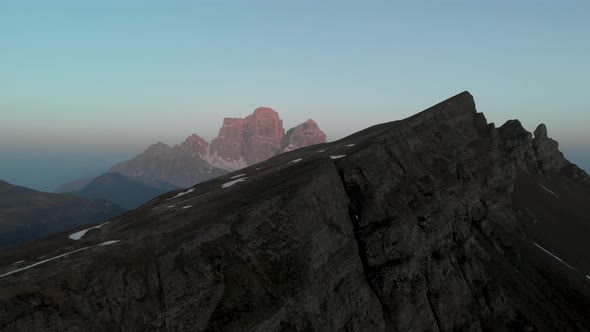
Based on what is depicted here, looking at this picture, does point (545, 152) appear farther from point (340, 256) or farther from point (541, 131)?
point (340, 256)

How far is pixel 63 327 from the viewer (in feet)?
98.8

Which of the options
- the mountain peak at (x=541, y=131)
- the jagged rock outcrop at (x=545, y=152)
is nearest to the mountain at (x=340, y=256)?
the jagged rock outcrop at (x=545, y=152)

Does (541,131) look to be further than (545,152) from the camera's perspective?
Yes

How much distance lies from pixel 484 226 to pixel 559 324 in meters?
21.4

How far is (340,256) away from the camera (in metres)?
52.7

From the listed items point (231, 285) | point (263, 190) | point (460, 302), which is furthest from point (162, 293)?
point (460, 302)

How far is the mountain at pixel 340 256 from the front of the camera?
117 feet

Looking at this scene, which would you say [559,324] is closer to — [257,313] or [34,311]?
[257,313]

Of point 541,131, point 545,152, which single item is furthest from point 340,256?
point 541,131

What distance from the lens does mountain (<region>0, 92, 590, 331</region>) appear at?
35.7m

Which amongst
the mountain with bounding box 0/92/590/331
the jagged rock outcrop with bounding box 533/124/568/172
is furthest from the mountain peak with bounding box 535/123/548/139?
the mountain with bounding box 0/92/590/331

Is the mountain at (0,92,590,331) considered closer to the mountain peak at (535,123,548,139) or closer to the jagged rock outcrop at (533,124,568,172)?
the jagged rock outcrop at (533,124,568,172)

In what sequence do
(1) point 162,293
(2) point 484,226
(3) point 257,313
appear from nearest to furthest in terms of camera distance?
1. (1) point 162,293
2. (3) point 257,313
3. (2) point 484,226

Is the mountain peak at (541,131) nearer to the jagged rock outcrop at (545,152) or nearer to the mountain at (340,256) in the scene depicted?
the jagged rock outcrop at (545,152)
